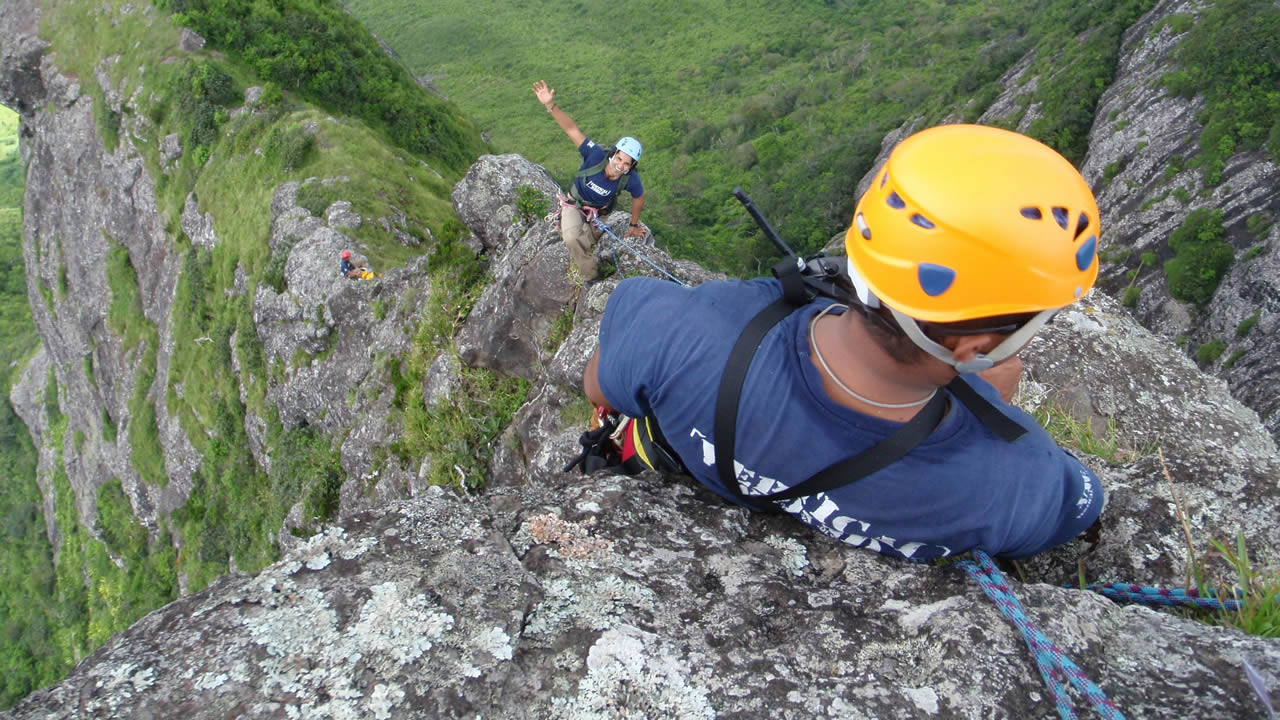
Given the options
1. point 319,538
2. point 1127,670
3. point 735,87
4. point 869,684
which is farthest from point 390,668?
point 735,87

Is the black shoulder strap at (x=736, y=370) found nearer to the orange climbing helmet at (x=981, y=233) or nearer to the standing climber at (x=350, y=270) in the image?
the orange climbing helmet at (x=981, y=233)

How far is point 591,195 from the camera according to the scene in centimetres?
1110

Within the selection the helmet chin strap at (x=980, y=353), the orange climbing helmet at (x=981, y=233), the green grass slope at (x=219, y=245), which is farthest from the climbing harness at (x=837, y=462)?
the green grass slope at (x=219, y=245)

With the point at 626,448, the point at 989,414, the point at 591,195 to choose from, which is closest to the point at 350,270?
the point at 591,195

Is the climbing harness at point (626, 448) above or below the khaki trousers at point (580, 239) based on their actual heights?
above

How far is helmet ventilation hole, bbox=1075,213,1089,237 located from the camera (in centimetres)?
273

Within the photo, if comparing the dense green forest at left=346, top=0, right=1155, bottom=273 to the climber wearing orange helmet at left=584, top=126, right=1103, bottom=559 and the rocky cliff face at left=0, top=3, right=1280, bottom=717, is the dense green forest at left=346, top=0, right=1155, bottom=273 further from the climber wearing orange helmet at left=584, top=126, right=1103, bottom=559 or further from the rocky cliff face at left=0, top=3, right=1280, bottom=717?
the climber wearing orange helmet at left=584, top=126, right=1103, bottom=559

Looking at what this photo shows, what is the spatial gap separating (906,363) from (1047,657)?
126cm

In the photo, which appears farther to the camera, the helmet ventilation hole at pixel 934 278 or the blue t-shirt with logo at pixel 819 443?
the blue t-shirt with logo at pixel 819 443

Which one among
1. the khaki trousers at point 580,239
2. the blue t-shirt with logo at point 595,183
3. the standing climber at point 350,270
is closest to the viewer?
the khaki trousers at point 580,239

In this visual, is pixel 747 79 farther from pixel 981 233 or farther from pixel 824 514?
pixel 981 233

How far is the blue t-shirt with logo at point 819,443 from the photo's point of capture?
3.05 m

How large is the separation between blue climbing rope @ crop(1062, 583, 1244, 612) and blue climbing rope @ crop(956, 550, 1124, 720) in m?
0.70

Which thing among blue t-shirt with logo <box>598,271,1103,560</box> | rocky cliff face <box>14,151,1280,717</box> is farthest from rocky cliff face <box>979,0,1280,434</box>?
blue t-shirt with logo <box>598,271,1103,560</box>
